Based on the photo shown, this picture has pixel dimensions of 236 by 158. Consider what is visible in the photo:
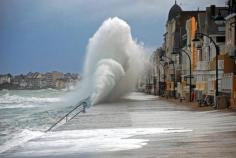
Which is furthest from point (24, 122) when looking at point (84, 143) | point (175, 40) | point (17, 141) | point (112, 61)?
point (175, 40)

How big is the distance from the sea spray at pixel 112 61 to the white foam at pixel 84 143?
192ft

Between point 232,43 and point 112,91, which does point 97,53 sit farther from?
point 232,43

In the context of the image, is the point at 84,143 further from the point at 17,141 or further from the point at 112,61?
the point at 112,61

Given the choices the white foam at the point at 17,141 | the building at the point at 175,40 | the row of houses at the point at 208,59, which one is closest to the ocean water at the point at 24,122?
the white foam at the point at 17,141

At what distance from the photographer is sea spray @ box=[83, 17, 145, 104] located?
8256 centimetres

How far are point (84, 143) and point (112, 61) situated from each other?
215ft

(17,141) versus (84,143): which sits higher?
(84,143)

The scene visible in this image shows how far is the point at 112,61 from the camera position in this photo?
8394cm

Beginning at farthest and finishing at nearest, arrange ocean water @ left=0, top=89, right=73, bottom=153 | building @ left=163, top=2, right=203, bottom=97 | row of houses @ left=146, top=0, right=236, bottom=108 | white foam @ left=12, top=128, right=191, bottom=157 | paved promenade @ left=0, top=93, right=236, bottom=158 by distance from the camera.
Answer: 1. building @ left=163, top=2, right=203, bottom=97
2. row of houses @ left=146, top=0, right=236, bottom=108
3. ocean water @ left=0, top=89, right=73, bottom=153
4. white foam @ left=12, top=128, right=191, bottom=157
5. paved promenade @ left=0, top=93, right=236, bottom=158

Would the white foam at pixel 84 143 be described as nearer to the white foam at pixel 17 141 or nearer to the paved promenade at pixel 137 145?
the paved promenade at pixel 137 145

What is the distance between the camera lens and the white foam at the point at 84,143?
54.1ft

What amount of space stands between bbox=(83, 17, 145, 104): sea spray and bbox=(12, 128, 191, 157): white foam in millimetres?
58556

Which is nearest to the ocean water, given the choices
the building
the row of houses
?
the row of houses

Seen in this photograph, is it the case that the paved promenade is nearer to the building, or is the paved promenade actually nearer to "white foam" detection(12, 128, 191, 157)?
"white foam" detection(12, 128, 191, 157)
